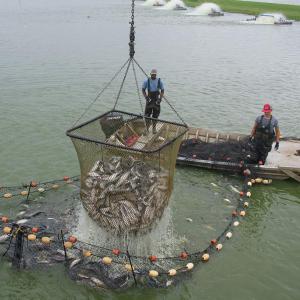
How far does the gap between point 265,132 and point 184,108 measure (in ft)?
27.7

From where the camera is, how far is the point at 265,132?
1221 cm

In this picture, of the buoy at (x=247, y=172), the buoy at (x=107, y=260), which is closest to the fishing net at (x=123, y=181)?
the buoy at (x=107, y=260)

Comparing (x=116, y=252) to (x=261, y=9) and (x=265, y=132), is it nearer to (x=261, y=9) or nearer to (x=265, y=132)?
(x=265, y=132)

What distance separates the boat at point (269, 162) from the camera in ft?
41.9

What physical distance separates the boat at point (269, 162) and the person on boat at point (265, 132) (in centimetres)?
52

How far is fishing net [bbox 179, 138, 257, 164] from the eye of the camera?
13.2 m

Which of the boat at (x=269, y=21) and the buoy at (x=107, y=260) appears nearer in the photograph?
the buoy at (x=107, y=260)

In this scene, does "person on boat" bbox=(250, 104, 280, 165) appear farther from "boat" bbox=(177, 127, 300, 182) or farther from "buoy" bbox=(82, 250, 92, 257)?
"buoy" bbox=(82, 250, 92, 257)

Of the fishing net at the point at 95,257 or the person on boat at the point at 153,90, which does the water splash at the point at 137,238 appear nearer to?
the fishing net at the point at 95,257

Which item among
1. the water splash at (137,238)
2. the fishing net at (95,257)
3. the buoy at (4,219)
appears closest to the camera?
the fishing net at (95,257)

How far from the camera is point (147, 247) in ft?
29.6

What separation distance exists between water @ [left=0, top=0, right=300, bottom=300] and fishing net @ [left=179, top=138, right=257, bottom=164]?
61 centimetres

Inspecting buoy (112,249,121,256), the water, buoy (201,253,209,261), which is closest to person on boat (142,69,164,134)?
the water

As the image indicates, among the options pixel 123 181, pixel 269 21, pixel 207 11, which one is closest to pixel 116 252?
pixel 123 181
